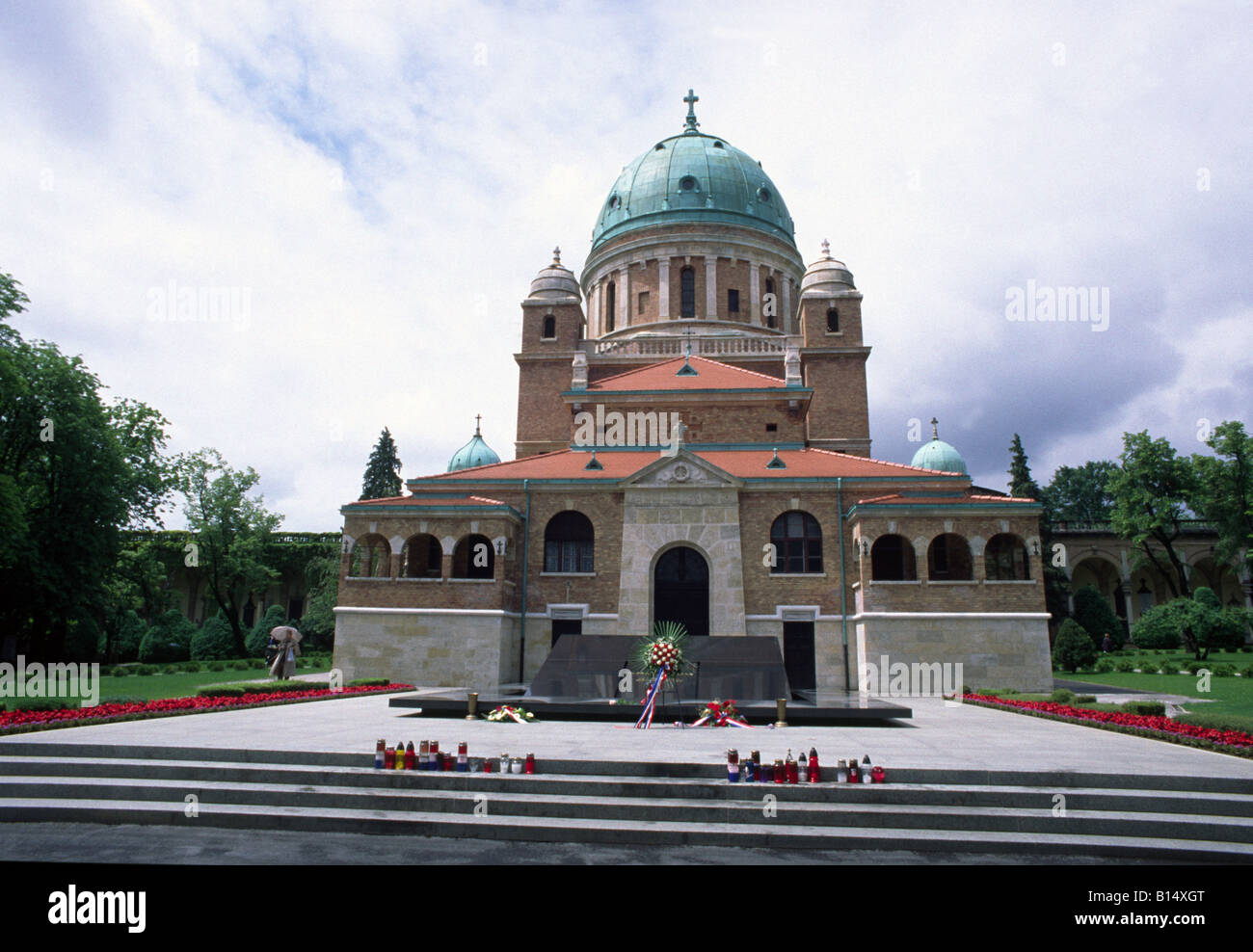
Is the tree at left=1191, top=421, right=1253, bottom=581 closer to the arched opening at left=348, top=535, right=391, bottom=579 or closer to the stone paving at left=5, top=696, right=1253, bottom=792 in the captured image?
the stone paving at left=5, top=696, right=1253, bottom=792

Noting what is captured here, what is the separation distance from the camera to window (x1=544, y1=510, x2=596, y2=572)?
94.0 feet

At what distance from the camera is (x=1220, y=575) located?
69.8 meters

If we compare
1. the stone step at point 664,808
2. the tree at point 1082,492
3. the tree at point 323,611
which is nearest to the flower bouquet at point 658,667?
the stone step at point 664,808

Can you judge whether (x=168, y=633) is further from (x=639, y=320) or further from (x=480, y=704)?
(x=480, y=704)

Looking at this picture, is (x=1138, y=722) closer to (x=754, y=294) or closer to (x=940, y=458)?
(x=754, y=294)

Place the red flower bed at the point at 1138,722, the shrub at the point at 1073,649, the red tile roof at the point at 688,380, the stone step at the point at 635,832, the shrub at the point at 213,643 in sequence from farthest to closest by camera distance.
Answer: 1. the shrub at the point at 213,643
2. the shrub at the point at 1073,649
3. the red tile roof at the point at 688,380
4. the red flower bed at the point at 1138,722
5. the stone step at the point at 635,832

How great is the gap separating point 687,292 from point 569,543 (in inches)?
821

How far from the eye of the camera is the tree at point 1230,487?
4984cm

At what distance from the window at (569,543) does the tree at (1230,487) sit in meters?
45.1

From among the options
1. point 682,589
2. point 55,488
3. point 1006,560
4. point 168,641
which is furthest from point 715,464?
point 168,641

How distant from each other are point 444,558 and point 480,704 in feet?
36.3

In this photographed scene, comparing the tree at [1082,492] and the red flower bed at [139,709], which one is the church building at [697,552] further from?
the tree at [1082,492]

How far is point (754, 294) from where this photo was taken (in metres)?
44.2
